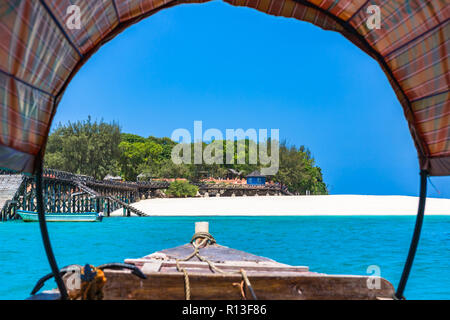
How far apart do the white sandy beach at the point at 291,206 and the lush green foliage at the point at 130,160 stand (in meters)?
11.4

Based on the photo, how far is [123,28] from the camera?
11.5 ft

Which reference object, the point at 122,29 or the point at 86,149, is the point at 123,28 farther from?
the point at 86,149

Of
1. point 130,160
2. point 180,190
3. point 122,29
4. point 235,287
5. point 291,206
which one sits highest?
point 130,160

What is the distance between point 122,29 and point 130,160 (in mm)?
63805

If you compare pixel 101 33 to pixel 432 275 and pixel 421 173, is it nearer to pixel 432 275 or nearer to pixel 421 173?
pixel 421 173

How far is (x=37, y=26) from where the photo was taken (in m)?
2.79

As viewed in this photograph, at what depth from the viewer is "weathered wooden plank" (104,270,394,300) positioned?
3543 mm

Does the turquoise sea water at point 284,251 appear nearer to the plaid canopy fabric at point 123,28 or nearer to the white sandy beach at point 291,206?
the plaid canopy fabric at point 123,28

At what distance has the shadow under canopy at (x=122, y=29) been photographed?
2725 mm

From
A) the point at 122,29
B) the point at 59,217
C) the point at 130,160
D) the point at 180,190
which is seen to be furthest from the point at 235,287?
the point at 130,160

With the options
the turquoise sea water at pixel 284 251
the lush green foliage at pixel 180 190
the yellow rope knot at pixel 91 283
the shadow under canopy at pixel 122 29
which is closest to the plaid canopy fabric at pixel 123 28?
the shadow under canopy at pixel 122 29

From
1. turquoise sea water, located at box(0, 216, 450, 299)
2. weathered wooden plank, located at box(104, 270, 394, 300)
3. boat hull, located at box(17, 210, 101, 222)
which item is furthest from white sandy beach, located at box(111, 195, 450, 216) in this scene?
weathered wooden plank, located at box(104, 270, 394, 300)

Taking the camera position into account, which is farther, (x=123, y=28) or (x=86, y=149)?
(x=86, y=149)

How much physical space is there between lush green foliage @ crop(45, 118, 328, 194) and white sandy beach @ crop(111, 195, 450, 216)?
11.4 meters
